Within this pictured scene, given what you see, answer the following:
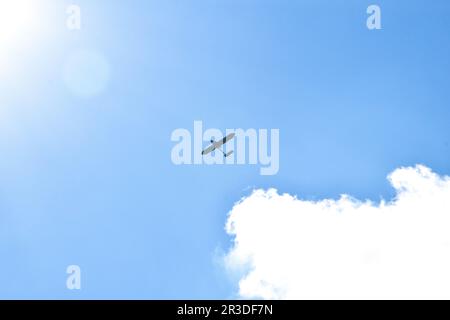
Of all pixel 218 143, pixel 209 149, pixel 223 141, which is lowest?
pixel 209 149

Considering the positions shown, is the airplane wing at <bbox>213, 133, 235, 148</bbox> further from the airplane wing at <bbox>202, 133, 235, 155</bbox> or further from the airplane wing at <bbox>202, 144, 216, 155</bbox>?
the airplane wing at <bbox>202, 144, 216, 155</bbox>

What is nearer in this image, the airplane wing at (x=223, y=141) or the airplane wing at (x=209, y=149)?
the airplane wing at (x=223, y=141)

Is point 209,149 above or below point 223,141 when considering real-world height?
below

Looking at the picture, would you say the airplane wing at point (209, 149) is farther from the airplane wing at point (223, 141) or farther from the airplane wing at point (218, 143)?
the airplane wing at point (223, 141)

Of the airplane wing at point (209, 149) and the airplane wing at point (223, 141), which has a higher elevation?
the airplane wing at point (223, 141)

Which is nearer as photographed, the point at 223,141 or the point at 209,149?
the point at 223,141

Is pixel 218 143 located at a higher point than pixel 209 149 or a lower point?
higher

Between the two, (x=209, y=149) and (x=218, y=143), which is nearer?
(x=218, y=143)

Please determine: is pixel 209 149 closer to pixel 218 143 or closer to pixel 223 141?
pixel 218 143

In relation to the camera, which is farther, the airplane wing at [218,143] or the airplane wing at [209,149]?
the airplane wing at [209,149]
